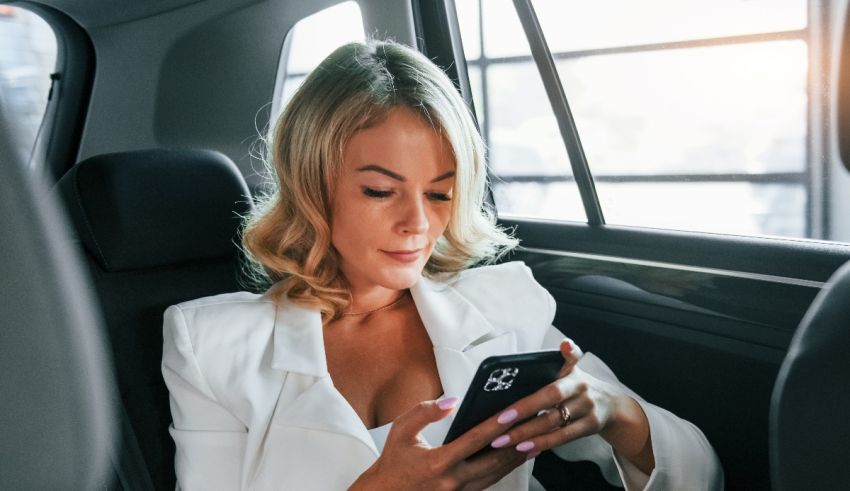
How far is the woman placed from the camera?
4.28 feet

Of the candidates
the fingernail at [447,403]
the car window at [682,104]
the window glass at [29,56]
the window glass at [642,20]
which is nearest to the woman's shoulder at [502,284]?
the car window at [682,104]

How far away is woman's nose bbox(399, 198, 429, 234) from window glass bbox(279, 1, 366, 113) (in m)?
1.24

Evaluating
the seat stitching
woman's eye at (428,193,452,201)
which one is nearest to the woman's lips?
woman's eye at (428,193,452,201)

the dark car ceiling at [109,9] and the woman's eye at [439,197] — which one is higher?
the dark car ceiling at [109,9]

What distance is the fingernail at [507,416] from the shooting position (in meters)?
1.08

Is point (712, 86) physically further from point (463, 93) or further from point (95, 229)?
point (95, 229)

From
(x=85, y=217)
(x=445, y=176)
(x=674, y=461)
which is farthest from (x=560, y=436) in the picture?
(x=85, y=217)

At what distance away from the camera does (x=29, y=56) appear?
2580 mm

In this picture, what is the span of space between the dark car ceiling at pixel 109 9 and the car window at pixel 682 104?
0.87 meters

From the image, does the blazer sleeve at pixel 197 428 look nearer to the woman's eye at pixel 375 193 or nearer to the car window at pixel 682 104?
the woman's eye at pixel 375 193

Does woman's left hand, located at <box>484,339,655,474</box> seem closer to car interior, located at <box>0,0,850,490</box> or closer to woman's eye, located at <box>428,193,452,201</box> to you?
car interior, located at <box>0,0,850,490</box>

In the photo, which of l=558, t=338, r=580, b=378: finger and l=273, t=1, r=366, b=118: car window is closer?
l=558, t=338, r=580, b=378: finger

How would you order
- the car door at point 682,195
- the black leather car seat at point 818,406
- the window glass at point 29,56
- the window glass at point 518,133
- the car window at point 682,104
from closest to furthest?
the black leather car seat at point 818,406
the car door at point 682,195
the car window at point 682,104
the window glass at point 518,133
the window glass at point 29,56

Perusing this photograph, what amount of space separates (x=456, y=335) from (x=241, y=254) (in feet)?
1.64
